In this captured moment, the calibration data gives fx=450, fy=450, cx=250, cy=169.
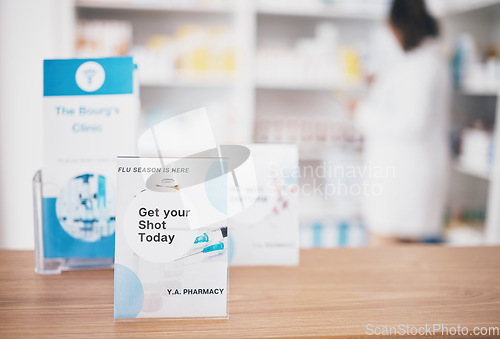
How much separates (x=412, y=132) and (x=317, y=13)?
1133 millimetres

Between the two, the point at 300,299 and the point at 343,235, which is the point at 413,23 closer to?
the point at 343,235

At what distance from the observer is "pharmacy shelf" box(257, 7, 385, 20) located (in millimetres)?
3027

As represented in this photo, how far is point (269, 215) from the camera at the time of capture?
1.05 metres

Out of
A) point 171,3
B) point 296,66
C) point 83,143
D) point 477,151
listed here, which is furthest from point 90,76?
point 477,151

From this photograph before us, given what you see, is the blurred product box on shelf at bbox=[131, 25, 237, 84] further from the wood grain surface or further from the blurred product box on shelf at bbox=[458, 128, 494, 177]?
the wood grain surface

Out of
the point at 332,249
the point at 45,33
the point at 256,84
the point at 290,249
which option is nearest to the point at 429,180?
the point at 256,84

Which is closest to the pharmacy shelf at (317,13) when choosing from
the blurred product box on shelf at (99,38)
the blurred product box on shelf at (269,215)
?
the blurred product box on shelf at (99,38)

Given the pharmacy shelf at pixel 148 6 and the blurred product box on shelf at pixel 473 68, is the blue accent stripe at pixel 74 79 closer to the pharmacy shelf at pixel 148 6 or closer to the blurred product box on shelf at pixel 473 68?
the pharmacy shelf at pixel 148 6

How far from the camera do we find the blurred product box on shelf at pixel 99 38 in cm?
288

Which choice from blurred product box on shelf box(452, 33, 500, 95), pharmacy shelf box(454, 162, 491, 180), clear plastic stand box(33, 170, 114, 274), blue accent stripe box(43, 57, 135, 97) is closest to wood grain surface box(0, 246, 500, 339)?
clear plastic stand box(33, 170, 114, 274)

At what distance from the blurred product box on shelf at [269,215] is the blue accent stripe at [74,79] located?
12.3 inches

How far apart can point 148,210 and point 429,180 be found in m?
2.19

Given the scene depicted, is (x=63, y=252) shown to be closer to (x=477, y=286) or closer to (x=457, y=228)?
(x=477, y=286)

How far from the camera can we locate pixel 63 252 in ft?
3.26
